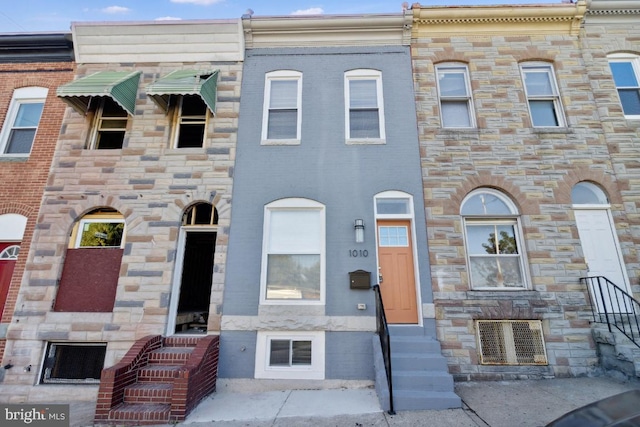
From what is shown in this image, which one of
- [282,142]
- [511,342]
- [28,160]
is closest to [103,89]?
[28,160]

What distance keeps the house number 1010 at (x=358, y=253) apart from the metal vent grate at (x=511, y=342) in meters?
2.47

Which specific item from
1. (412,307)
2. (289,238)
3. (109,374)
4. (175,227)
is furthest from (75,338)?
(412,307)

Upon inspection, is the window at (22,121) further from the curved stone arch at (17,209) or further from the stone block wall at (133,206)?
the curved stone arch at (17,209)

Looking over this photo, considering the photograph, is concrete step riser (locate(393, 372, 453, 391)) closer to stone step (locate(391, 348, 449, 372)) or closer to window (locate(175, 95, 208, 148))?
stone step (locate(391, 348, 449, 372))

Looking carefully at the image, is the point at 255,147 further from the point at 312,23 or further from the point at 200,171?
the point at 312,23

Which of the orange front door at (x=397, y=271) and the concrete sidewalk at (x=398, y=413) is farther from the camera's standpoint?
the orange front door at (x=397, y=271)

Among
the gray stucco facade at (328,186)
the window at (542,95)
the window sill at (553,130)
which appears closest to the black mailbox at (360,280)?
the gray stucco facade at (328,186)

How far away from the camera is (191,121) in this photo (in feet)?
24.2

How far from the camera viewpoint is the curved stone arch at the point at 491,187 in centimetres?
653

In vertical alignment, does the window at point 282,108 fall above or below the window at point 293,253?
above

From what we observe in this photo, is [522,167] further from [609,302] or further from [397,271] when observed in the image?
[397,271]

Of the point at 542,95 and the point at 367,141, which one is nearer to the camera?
the point at 367,141

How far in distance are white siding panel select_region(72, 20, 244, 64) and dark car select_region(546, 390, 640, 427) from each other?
8450mm

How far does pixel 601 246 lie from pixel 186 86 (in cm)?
930
